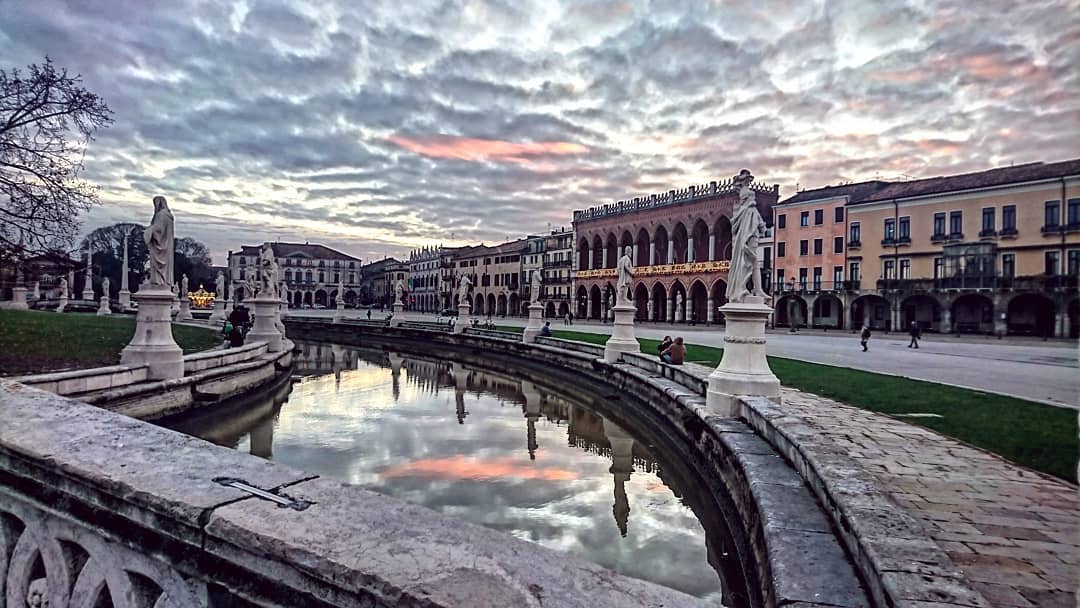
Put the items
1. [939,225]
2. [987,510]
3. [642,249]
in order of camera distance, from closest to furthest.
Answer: [987,510] → [939,225] → [642,249]

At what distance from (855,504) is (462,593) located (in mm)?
3610

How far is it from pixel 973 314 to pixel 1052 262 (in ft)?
20.0

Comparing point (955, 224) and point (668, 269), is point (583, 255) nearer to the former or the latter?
point (668, 269)

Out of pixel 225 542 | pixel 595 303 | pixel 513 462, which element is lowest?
pixel 513 462

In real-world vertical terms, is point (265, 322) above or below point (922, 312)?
below

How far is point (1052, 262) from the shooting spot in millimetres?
38469

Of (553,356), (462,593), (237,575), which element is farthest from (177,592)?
(553,356)

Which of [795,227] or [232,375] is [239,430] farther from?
[795,227]

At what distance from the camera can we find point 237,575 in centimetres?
160

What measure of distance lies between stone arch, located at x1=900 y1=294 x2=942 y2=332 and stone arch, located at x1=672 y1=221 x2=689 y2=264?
20.3 metres

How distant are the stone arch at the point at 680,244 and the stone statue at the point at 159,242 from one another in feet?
172


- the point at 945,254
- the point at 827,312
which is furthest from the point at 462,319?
the point at 945,254

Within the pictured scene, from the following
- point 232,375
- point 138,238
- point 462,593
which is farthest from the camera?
point 138,238

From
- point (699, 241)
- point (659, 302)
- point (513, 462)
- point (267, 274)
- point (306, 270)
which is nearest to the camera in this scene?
point (513, 462)
